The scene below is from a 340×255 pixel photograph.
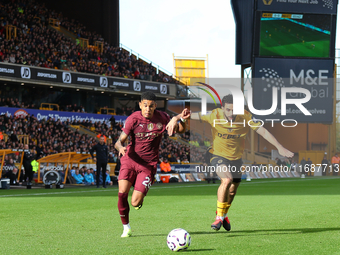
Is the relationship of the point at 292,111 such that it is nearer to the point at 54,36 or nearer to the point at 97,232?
the point at 54,36

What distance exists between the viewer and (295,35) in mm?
35719

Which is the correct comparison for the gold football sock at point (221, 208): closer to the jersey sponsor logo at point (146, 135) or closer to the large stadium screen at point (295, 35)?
the jersey sponsor logo at point (146, 135)

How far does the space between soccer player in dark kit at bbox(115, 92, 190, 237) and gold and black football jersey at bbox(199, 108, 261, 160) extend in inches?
54.8

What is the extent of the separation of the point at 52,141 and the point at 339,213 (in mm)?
24166

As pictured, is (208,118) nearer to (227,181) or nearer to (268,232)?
(227,181)

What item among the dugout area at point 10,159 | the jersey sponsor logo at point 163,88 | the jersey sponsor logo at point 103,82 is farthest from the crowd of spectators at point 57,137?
the jersey sponsor logo at point 163,88

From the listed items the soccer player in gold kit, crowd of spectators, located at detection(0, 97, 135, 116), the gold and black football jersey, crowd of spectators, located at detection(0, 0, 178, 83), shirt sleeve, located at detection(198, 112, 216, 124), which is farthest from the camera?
crowd of spectators, located at detection(0, 0, 178, 83)

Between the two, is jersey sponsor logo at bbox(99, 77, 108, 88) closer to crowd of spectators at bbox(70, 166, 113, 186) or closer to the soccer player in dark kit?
crowd of spectators at bbox(70, 166, 113, 186)

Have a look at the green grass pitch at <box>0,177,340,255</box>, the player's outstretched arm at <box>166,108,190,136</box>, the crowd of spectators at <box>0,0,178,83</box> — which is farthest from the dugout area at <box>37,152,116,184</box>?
the player's outstretched arm at <box>166,108,190,136</box>

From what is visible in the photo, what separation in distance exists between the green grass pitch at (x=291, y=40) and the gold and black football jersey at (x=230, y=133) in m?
27.9

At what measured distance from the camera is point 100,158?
19734 mm

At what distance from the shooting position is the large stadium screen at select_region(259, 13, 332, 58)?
3512 cm

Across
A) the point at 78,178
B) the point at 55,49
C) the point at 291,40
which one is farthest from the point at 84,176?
the point at 291,40

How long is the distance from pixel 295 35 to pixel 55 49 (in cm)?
1996
